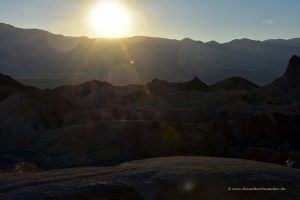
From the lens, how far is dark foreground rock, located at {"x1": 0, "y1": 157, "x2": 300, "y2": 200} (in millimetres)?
9805

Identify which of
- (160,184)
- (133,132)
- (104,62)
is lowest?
(160,184)

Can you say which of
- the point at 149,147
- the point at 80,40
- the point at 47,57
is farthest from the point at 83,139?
the point at 80,40

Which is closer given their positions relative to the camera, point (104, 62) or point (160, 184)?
point (160, 184)

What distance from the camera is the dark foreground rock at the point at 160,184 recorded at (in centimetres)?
980

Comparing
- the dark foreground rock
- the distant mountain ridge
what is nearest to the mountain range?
the dark foreground rock

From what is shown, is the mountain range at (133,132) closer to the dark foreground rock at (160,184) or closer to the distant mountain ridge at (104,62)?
Result: the dark foreground rock at (160,184)

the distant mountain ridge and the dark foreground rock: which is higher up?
the distant mountain ridge

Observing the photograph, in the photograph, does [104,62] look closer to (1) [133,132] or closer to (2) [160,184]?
(1) [133,132]

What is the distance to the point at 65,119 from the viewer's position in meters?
38.4

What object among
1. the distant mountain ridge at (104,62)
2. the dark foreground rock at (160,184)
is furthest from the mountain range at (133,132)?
the distant mountain ridge at (104,62)

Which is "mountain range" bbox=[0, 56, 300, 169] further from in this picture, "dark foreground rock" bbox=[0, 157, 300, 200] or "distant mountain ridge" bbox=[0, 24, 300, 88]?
"distant mountain ridge" bbox=[0, 24, 300, 88]

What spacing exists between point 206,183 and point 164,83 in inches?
2251

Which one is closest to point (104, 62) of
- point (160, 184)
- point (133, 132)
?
point (133, 132)

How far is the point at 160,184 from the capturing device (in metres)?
10.3
